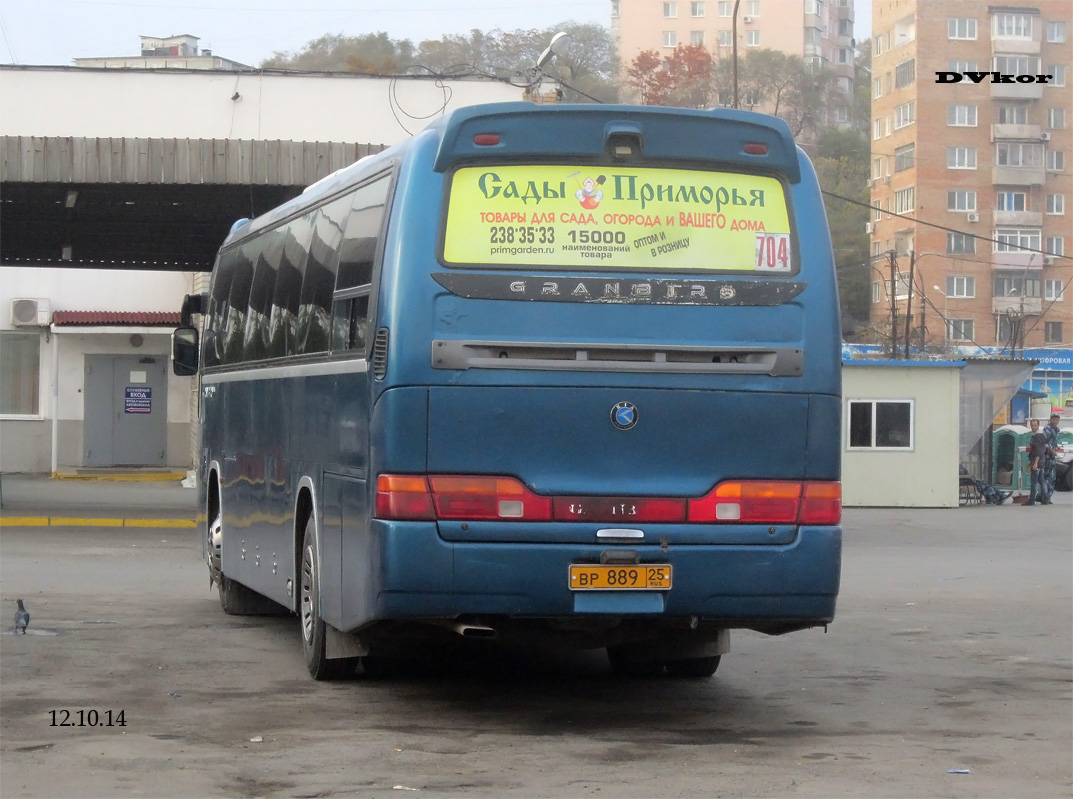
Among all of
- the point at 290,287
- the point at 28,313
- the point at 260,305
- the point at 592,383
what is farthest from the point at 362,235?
the point at 28,313

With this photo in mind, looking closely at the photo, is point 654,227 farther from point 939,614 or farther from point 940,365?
point 940,365

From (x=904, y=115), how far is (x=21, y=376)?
75.2 meters

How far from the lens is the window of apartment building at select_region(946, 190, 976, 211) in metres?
103

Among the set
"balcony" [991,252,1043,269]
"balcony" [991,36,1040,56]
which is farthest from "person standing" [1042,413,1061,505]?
"balcony" [991,36,1040,56]

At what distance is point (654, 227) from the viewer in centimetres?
827

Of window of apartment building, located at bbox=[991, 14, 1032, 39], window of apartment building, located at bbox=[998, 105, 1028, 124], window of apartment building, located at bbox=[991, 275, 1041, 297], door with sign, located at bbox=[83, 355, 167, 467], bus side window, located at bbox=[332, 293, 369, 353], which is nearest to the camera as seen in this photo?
bus side window, located at bbox=[332, 293, 369, 353]

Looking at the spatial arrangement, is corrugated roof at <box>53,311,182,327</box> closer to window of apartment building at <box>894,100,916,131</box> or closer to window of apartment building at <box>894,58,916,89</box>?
window of apartment building at <box>894,58,916,89</box>

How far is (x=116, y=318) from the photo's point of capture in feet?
124

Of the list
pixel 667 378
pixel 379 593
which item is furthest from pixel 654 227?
pixel 379 593

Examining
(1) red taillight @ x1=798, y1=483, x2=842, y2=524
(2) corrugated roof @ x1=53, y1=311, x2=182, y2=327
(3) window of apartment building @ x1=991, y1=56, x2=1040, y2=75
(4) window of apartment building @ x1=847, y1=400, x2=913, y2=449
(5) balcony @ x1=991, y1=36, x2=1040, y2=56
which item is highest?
(5) balcony @ x1=991, y1=36, x2=1040, y2=56

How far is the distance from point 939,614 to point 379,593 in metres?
7.66

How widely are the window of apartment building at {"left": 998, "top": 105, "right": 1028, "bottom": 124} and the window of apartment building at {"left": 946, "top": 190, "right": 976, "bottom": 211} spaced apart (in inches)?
201

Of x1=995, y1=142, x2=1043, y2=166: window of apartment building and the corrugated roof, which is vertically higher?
x1=995, y1=142, x2=1043, y2=166: window of apartment building

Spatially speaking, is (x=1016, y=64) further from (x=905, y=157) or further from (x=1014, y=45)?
(x=905, y=157)
